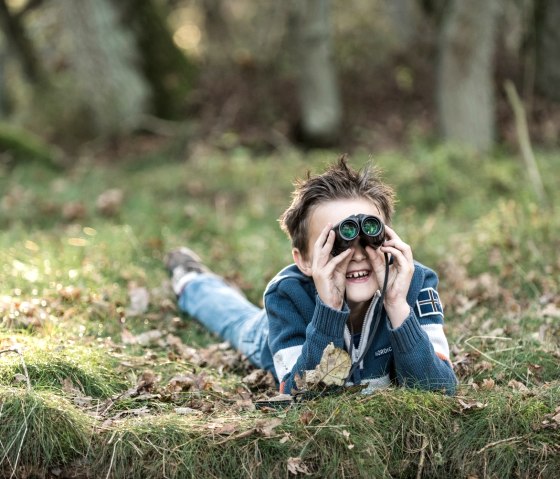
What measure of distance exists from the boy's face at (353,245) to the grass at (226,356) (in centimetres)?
53

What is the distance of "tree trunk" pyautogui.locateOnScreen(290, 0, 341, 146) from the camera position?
40.3 ft

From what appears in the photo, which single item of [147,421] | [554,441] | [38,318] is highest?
[38,318]

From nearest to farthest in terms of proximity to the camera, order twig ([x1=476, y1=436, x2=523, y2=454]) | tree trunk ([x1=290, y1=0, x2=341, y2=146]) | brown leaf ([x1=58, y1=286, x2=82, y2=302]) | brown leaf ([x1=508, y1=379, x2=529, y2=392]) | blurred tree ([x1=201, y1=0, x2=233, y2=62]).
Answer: twig ([x1=476, y1=436, x2=523, y2=454]) < brown leaf ([x1=508, y1=379, x2=529, y2=392]) < brown leaf ([x1=58, y1=286, x2=82, y2=302]) < tree trunk ([x1=290, y1=0, x2=341, y2=146]) < blurred tree ([x1=201, y1=0, x2=233, y2=62])

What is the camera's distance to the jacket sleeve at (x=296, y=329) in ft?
12.9

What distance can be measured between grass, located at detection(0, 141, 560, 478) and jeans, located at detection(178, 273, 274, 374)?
0.41 ft

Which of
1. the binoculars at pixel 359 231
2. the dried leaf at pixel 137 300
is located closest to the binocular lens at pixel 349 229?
the binoculars at pixel 359 231

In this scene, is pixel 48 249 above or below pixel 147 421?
above

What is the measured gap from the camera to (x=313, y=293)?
4410 mm

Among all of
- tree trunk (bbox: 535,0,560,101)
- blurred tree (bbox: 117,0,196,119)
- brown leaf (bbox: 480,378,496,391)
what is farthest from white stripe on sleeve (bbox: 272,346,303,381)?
tree trunk (bbox: 535,0,560,101)

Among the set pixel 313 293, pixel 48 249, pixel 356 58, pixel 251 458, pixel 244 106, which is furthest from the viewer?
pixel 356 58

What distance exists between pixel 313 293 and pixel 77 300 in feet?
7.12

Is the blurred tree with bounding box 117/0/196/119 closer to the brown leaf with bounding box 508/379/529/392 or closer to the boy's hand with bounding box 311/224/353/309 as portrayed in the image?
the boy's hand with bounding box 311/224/353/309

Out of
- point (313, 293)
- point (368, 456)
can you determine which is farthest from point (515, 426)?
point (313, 293)

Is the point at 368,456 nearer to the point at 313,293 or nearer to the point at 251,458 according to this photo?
the point at 251,458
